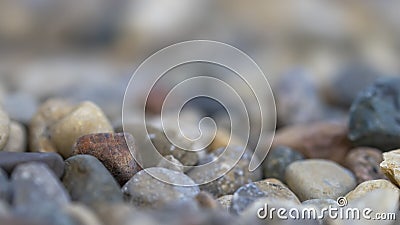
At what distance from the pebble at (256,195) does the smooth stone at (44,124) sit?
455 mm

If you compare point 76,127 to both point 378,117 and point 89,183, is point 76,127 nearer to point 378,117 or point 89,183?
point 89,183

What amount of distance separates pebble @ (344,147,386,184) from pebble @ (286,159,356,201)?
0.03m

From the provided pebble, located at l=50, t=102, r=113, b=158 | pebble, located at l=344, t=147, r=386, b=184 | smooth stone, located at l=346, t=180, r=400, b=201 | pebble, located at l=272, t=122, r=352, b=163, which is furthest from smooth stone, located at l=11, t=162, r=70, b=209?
pebble, located at l=272, t=122, r=352, b=163

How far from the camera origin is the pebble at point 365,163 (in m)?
1.05

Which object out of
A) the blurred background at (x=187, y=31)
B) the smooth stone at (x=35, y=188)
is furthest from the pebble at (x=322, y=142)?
the blurred background at (x=187, y=31)

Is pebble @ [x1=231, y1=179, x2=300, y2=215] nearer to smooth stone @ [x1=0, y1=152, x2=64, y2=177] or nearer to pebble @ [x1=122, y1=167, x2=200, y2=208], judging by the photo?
pebble @ [x1=122, y1=167, x2=200, y2=208]

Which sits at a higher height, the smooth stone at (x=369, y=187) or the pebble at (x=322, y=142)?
the smooth stone at (x=369, y=187)

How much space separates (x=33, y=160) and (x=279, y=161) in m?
0.58

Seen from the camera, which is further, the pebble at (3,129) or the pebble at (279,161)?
the pebble at (279,161)

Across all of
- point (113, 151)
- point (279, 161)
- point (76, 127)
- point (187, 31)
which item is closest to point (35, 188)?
point (113, 151)

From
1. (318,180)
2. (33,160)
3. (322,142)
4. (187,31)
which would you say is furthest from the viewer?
(187,31)

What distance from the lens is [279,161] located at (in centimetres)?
114

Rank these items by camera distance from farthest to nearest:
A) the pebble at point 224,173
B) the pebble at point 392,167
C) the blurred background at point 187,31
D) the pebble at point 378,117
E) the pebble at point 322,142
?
the blurred background at point 187,31 → the pebble at point 322,142 → the pebble at point 378,117 → the pebble at point 224,173 → the pebble at point 392,167

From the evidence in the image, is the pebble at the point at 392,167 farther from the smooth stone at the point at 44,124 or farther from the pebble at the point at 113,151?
the smooth stone at the point at 44,124
